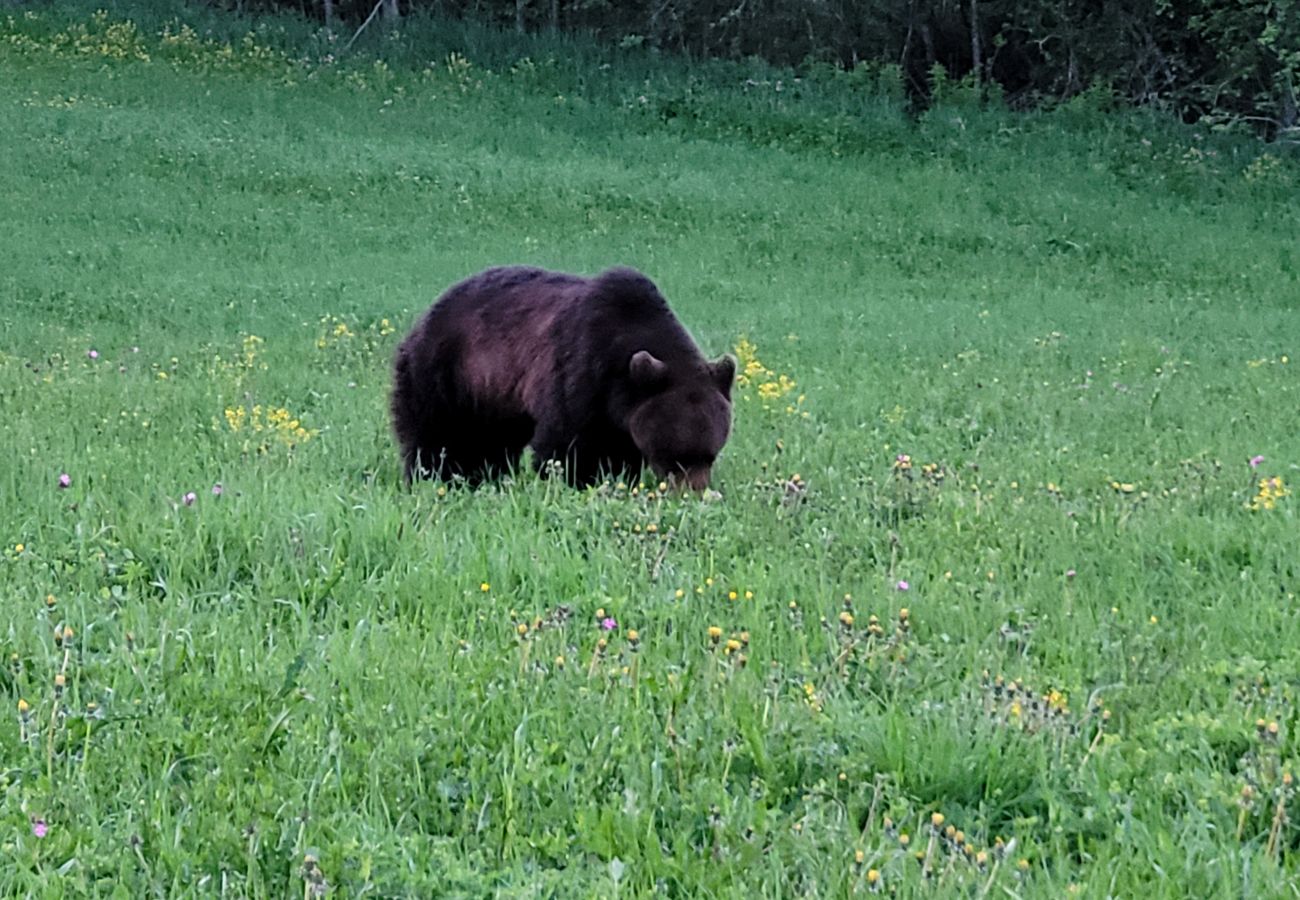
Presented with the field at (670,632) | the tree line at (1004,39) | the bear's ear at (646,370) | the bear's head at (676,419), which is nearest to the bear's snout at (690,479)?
the bear's head at (676,419)

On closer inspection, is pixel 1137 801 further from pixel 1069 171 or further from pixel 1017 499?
pixel 1069 171

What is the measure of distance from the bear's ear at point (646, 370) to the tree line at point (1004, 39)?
2471cm

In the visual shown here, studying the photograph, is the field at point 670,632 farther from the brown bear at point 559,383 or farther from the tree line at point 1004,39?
the tree line at point 1004,39

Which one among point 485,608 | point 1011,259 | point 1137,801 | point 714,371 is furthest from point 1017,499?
point 1011,259

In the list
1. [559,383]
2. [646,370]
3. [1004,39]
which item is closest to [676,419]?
[646,370]

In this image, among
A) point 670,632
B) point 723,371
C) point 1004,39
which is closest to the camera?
point 670,632

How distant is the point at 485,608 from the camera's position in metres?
5.00

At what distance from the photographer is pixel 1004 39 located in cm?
3497

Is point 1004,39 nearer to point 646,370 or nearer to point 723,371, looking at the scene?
point 723,371

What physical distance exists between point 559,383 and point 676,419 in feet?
2.40

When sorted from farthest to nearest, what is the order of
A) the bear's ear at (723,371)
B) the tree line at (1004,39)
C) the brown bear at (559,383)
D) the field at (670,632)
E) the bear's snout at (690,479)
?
1. the tree line at (1004,39)
2. the bear's ear at (723,371)
3. the brown bear at (559,383)
4. the bear's snout at (690,479)
5. the field at (670,632)

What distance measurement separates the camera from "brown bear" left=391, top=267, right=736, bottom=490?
7.61m

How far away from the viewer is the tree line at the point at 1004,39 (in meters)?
31.6

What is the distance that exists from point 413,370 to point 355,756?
16.6 ft
